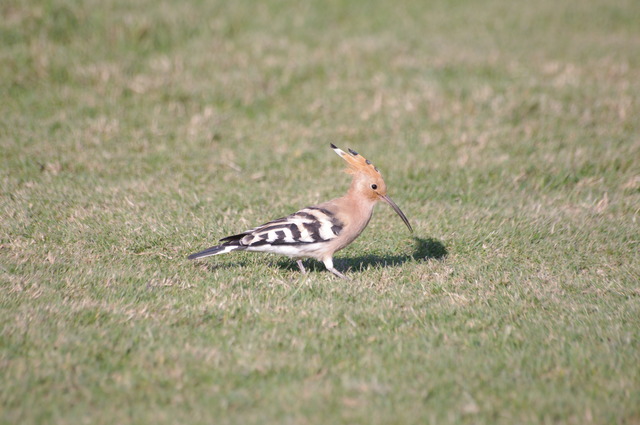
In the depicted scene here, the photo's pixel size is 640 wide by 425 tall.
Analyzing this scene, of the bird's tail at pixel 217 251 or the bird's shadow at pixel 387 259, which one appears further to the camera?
the bird's shadow at pixel 387 259

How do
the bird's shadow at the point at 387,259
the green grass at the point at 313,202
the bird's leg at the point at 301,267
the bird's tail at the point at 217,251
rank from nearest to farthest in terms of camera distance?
the green grass at the point at 313,202
the bird's tail at the point at 217,251
the bird's leg at the point at 301,267
the bird's shadow at the point at 387,259

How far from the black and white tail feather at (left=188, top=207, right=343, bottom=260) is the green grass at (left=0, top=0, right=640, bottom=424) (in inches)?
9.4

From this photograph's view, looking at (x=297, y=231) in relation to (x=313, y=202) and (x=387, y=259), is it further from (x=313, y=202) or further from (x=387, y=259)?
(x=313, y=202)

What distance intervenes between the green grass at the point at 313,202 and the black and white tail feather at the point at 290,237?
24 centimetres

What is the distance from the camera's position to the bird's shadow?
18.9 ft

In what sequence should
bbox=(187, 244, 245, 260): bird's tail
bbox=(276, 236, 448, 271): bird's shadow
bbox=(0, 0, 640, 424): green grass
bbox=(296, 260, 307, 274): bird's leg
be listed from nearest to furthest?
bbox=(0, 0, 640, 424): green grass, bbox=(187, 244, 245, 260): bird's tail, bbox=(296, 260, 307, 274): bird's leg, bbox=(276, 236, 448, 271): bird's shadow

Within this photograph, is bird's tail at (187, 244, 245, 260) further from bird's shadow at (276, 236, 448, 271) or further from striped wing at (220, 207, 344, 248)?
bird's shadow at (276, 236, 448, 271)

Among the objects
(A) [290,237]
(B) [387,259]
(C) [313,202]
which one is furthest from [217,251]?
(C) [313,202]

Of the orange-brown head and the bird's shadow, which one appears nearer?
the orange-brown head

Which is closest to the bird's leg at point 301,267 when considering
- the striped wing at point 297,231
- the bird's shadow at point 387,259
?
the bird's shadow at point 387,259

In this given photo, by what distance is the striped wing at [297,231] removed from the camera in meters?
5.10

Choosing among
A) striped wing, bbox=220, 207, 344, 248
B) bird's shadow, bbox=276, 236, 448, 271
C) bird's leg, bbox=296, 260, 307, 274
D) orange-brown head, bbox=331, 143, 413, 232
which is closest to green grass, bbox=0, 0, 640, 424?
bird's shadow, bbox=276, 236, 448, 271

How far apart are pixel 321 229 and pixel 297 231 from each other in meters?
0.19

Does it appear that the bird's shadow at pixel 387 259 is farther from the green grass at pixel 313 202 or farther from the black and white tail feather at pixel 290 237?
the black and white tail feather at pixel 290 237
